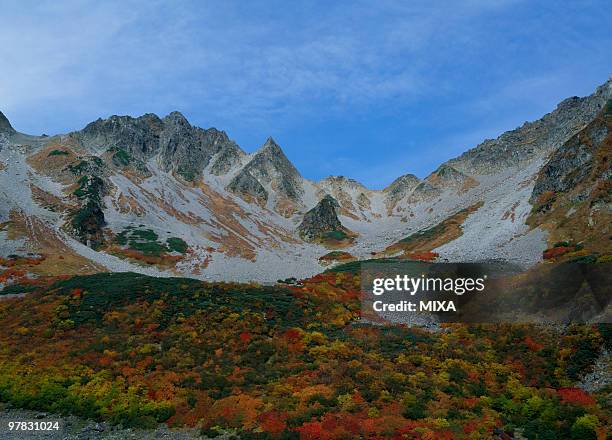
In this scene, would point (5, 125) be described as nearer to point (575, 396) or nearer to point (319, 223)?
point (319, 223)

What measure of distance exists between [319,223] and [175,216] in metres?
57.9

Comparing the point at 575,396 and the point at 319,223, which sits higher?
the point at 319,223

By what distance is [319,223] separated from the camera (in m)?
175

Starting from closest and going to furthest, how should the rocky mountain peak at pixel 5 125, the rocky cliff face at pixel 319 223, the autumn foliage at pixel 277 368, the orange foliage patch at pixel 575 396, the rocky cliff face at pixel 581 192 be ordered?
1. the autumn foliage at pixel 277 368
2. the orange foliage patch at pixel 575 396
3. the rocky cliff face at pixel 581 192
4. the rocky mountain peak at pixel 5 125
5. the rocky cliff face at pixel 319 223

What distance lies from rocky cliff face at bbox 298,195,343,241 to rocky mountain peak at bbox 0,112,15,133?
10467cm

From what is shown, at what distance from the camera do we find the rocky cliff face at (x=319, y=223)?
170500 mm

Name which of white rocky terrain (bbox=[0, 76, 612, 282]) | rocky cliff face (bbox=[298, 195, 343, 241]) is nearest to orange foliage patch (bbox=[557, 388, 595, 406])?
white rocky terrain (bbox=[0, 76, 612, 282])

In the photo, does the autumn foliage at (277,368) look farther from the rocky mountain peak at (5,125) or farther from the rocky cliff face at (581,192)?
the rocky mountain peak at (5,125)

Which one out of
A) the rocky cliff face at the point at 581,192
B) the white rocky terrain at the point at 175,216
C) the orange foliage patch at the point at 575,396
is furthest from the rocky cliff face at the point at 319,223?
the orange foliage patch at the point at 575,396

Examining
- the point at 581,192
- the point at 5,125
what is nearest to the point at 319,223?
the point at 581,192

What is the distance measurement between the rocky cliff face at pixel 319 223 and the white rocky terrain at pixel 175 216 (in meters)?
0.52

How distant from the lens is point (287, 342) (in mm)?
37875

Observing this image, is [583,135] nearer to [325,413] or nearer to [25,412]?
[325,413]

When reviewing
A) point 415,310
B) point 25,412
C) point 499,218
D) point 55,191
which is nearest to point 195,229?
point 55,191
